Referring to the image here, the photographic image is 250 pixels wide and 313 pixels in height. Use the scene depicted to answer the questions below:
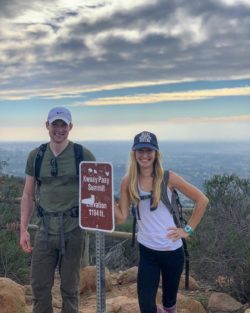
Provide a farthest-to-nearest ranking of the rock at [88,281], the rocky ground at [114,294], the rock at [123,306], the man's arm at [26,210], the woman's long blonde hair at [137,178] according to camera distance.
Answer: the rock at [88,281] < the rocky ground at [114,294] < the rock at [123,306] < the man's arm at [26,210] < the woman's long blonde hair at [137,178]

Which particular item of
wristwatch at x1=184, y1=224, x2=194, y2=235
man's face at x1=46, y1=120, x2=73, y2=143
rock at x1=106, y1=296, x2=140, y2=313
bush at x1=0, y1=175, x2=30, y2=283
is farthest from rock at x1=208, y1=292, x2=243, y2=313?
man's face at x1=46, y1=120, x2=73, y2=143

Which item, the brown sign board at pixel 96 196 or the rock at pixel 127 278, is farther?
the rock at pixel 127 278

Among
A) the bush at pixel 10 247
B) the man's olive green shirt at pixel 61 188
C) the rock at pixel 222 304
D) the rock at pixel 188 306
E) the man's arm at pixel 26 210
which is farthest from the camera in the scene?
the bush at pixel 10 247

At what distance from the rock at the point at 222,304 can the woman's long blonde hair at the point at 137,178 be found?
6.84 ft

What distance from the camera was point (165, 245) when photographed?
353 centimetres

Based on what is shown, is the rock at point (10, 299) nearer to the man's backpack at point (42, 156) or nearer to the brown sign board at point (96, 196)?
the man's backpack at point (42, 156)

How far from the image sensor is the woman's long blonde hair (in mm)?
3486

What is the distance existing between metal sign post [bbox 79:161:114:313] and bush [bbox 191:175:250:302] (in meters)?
2.38

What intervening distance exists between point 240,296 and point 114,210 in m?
2.64

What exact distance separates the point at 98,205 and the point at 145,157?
0.53m

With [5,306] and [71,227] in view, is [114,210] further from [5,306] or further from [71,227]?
[5,306]

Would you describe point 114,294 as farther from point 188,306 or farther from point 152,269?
point 152,269

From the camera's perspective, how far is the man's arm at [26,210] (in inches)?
153

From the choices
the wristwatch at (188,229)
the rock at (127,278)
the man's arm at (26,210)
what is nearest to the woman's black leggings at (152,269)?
the wristwatch at (188,229)
